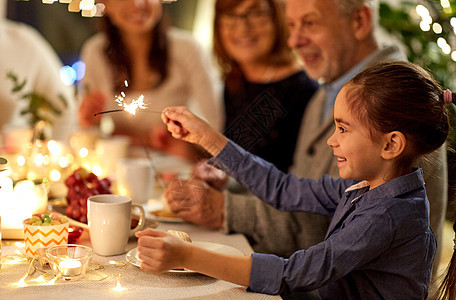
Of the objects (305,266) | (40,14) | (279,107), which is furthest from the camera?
(40,14)

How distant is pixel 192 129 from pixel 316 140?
61 centimetres

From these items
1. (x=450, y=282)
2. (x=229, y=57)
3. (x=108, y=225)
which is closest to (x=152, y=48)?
(x=229, y=57)

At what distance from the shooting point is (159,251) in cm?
89

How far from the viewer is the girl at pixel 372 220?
932 mm

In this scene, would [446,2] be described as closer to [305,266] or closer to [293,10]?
[293,10]

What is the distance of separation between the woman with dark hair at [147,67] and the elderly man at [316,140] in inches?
28.2

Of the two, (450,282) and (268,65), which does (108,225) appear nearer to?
(450,282)

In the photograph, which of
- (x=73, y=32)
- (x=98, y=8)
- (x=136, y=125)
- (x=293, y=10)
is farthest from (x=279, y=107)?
(x=73, y=32)

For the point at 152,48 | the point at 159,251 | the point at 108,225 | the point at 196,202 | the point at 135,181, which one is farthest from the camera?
the point at 152,48

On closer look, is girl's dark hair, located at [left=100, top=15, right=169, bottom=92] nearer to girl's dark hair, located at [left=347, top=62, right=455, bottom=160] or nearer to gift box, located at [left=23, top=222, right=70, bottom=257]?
gift box, located at [left=23, top=222, right=70, bottom=257]

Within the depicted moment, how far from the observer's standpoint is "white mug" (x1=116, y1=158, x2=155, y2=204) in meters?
1.57

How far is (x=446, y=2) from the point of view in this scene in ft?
7.80

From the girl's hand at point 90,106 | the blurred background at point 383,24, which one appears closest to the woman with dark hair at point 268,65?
the girl's hand at point 90,106

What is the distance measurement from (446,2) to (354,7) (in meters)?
0.94
